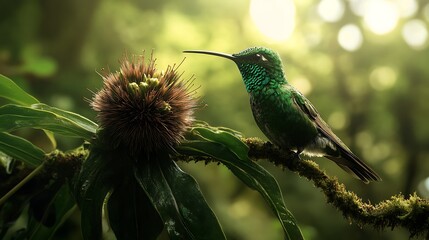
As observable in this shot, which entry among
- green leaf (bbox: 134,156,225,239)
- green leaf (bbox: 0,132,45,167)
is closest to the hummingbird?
green leaf (bbox: 134,156,225,239)

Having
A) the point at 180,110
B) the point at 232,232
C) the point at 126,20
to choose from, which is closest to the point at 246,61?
the point at 180,110

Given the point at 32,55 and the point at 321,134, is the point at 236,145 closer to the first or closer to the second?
the point at 321,134

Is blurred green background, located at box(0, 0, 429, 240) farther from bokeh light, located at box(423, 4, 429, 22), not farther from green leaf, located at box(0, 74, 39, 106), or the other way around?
green leaf, located at box(0, 74, 39, 106)

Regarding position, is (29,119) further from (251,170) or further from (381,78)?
(381,78)

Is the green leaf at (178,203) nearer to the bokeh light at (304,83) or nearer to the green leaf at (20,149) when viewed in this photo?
the green leaf at (20,149)

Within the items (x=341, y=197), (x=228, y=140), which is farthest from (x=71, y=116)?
(x=341, y=197)

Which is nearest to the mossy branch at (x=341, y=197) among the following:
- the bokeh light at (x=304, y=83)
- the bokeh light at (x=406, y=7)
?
the bokeh light at (x=304, y=83)
